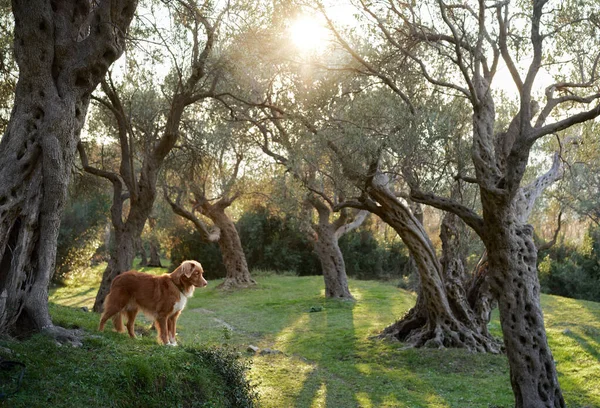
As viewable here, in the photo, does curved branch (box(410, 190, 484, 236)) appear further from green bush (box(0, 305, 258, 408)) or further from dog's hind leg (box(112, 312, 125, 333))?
dog's hind leg (box(112, 312, 125, 333))

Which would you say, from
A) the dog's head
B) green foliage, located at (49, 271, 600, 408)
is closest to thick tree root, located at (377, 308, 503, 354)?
green foliage, located at (49, 271, 600, 408)

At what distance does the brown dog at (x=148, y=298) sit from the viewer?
35.0 ft

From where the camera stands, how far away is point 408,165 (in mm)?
11430

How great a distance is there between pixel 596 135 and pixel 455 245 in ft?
14.4

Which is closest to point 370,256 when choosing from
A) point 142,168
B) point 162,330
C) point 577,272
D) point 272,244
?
point 272,244

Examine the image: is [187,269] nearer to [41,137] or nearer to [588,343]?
[41,137]

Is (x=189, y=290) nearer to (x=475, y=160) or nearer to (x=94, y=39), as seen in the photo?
(x=94, y=39)

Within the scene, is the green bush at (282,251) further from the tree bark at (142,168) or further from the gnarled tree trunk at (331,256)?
the tree bark at (142,168)

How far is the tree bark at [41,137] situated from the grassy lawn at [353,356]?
1615 millimetres

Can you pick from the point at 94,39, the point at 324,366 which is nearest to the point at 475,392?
the point at 324,366

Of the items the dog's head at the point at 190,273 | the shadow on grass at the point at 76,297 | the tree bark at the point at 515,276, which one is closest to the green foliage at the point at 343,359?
the shadow on grass at the point at 76,297

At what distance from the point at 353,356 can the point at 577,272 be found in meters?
20.2

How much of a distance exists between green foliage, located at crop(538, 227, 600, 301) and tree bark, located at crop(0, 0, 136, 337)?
26355mm

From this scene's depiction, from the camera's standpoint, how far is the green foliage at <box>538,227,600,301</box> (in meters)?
28.7
